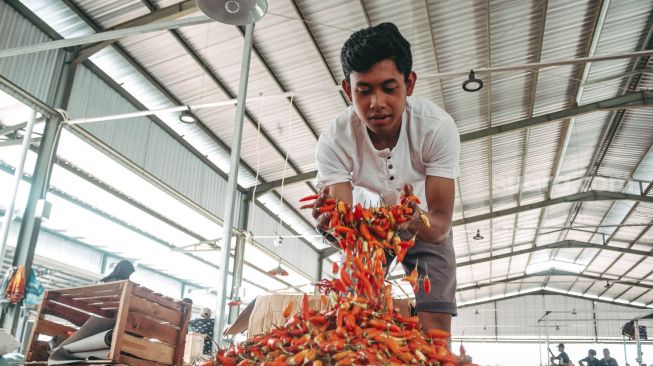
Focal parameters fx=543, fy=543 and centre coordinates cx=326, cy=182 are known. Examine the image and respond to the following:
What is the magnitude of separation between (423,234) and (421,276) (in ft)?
1.33

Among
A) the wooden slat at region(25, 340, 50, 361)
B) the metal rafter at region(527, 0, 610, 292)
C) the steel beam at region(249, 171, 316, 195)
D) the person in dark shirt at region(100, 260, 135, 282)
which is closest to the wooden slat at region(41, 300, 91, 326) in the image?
the wooden slat at region(25, 340, 50, 361)

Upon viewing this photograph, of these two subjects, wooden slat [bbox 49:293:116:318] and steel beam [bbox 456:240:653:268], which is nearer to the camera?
wooden slat [bbox 49:293:116:318]

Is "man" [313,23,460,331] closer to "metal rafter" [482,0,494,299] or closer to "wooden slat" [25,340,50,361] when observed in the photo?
"wooden slat" [25,340,50,361]

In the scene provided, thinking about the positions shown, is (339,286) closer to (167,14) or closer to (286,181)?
(167,14)

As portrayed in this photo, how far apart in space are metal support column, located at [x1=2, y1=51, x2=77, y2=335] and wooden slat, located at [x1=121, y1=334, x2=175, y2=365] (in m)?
4.69

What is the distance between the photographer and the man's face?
71.9 inches

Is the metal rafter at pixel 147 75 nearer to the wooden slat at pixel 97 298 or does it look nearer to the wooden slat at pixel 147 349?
the wooden slat at pixel 97 298

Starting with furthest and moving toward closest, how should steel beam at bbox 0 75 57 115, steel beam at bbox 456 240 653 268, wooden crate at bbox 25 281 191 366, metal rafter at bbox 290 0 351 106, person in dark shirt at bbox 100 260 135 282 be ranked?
steel beam at bbox 456 240 653 268
metal rafter at bbox 290 0 351 106
steel beam at bbox 0 75 57 115
person in dark shirt at bbox 100 260 135 282
wooden crate at bbox 25 281 191 366

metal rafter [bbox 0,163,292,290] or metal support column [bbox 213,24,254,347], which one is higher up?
metal rafter [bbox 0,163,292,290]

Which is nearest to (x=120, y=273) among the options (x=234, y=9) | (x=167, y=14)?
(x=234, y=9)

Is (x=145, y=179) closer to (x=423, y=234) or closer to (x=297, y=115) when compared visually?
(x=297, y=115)

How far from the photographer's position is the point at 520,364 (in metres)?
26.7

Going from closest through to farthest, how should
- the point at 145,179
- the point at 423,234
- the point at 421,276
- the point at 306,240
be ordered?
the point at 423,234 → the point at 421,276 → the point at 145,179 → the point at 306,240

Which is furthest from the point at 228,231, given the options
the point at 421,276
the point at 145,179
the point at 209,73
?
the point at 145,179
